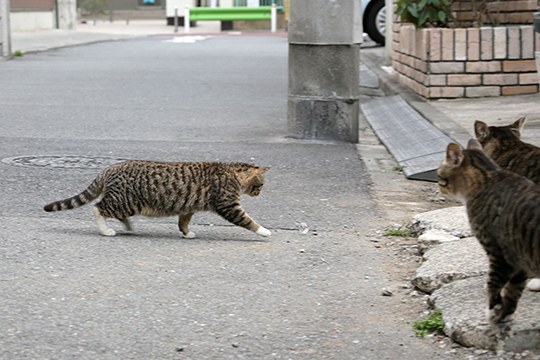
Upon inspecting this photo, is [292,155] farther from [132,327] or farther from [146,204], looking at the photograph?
[132,327]

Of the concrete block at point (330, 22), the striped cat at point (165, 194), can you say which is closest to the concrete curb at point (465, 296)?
the striped cat at point (165, 194)

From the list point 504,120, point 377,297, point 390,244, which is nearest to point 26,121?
point 504,120

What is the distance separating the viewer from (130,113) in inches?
548

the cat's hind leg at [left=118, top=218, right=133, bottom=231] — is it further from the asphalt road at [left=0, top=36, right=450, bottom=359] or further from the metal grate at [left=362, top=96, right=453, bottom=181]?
the metal grate at [left=362, top=96, right=453, bottom=181]

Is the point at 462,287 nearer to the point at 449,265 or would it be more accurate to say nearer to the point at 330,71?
the point at 449,265

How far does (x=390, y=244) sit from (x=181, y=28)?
39.2m

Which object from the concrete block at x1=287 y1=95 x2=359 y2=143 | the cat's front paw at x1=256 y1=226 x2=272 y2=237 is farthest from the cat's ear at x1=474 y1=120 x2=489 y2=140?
the concrete block at x1=287 y1=95 x2=359 y2=143

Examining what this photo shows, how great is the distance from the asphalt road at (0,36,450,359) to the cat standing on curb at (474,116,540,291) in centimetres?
88

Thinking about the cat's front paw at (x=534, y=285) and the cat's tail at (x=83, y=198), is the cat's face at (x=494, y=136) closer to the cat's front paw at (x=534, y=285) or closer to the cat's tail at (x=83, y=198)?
the cat's front paw at (x=534, y=285)

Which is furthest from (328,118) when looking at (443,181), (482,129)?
(443,181)

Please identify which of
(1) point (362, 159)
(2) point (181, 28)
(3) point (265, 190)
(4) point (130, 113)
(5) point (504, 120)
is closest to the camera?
(3) point (265, 190)

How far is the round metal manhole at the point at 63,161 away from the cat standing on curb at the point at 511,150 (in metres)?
4.13

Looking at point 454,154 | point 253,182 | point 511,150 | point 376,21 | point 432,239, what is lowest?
point 432,239

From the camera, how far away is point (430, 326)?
524cm
